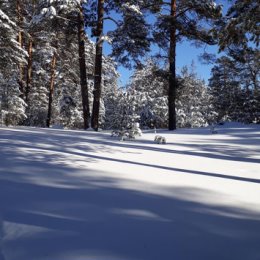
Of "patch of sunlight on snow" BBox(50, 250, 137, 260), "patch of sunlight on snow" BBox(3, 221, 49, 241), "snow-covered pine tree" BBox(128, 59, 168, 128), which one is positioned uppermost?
"snow-covered pine tree" BBox(128, 59, 168, 128)

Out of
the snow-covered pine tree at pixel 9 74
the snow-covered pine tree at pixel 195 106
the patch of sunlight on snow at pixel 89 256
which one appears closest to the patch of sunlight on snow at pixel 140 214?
the patch of sunlight on snow at pixel 89 256

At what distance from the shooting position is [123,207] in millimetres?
3680

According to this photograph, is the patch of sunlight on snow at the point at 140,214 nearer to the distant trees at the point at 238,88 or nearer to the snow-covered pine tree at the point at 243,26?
the snow-covered pine tree at the point at 243,26

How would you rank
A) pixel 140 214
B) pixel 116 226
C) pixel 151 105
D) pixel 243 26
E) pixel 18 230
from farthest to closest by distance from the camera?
pixel 151 105 < pixel 243 26 < pixel 140 214 < pixel 116 226 < pixel 18 230

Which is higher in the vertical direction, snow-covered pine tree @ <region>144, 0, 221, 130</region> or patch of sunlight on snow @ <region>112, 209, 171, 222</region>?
snow-covered pine tree @ <region>144, 0, 221, 130</region>

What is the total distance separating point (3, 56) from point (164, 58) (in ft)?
24.8

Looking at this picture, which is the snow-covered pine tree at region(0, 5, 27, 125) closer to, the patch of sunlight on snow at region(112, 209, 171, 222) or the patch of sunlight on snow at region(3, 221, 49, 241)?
the patch of sunlight on snow at region(112, 209, 171, 222)

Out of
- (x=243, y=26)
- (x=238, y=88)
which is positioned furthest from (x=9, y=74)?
(x=238, y=88)

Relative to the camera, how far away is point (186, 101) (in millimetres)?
42250

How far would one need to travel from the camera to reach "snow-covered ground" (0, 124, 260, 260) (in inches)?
106

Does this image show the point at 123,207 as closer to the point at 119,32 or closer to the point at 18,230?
the point at 18,230

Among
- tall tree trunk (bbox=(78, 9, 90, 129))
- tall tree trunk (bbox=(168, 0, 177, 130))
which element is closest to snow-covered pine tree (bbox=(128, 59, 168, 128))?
tall tree trunk (bbox=(168, 0, 177, 130))

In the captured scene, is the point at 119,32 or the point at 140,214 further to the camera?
the point at 119,32

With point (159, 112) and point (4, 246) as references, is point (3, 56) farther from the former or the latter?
point (159, 112)
